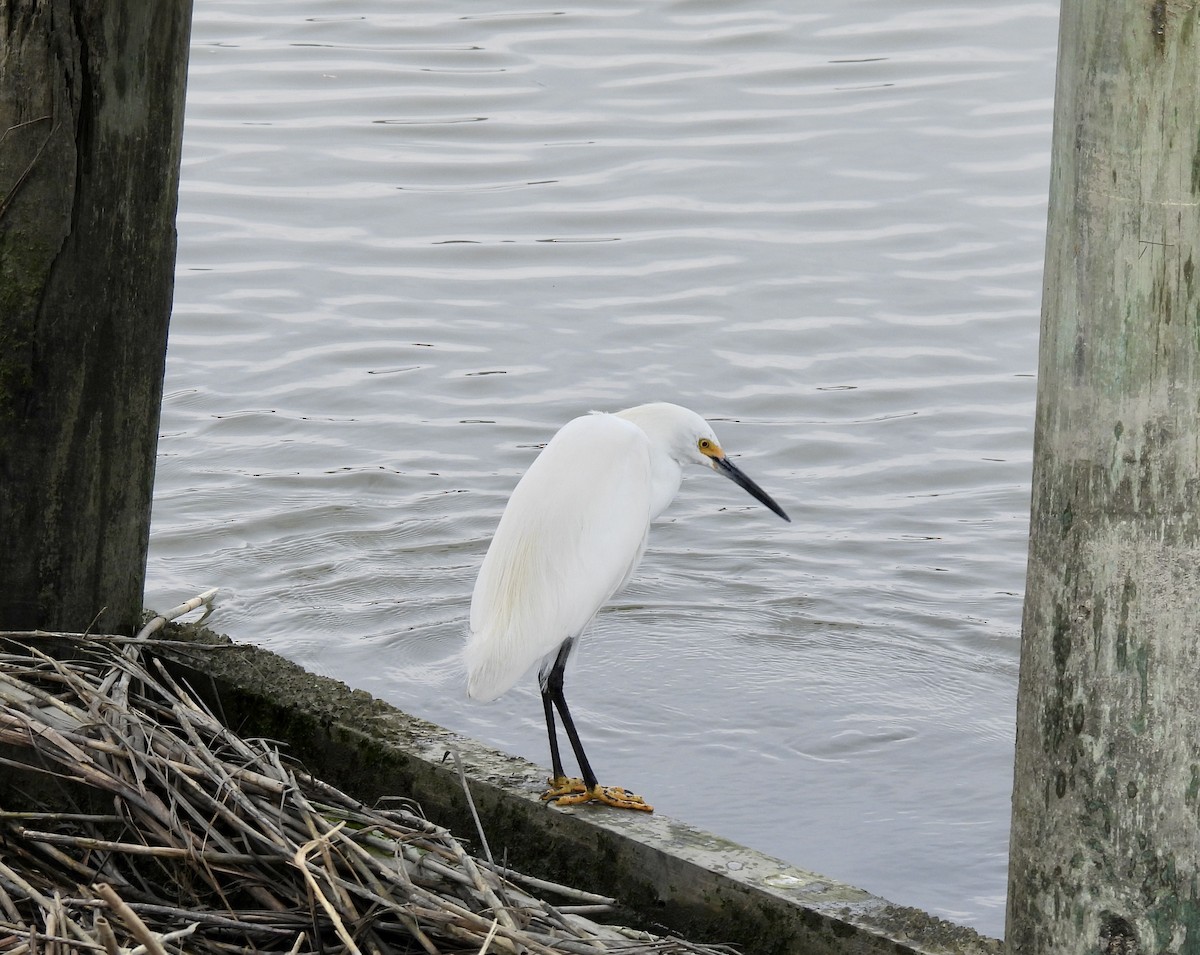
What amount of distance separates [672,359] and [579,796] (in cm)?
505

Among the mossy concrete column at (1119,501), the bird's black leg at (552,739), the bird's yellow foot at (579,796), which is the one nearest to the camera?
the mossy concrete column at (1119,501)

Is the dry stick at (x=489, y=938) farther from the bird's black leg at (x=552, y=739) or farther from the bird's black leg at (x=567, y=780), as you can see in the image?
the bird's black leg at (x=552, y=739)

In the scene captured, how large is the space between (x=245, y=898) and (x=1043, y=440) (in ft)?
5.10

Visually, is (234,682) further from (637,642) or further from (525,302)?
(525,302)

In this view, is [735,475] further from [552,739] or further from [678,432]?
[552,739]

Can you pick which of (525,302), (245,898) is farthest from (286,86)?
(245,898)

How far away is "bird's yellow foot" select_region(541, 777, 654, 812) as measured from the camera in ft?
11.3

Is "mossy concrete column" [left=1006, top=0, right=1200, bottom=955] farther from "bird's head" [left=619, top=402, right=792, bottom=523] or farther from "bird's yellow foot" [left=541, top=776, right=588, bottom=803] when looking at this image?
"bird's head" [left=619, top=402, right=792, bottom=523]

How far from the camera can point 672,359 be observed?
832 centimetres

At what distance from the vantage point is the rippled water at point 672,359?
549cm

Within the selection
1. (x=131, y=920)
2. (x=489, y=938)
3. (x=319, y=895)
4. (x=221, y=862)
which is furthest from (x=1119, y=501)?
(x=221, y=862)

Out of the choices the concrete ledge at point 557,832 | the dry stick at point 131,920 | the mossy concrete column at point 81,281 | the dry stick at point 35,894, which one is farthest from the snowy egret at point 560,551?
the dry stick at point 131,920

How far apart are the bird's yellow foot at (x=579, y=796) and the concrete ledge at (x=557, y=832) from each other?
0.02 meters

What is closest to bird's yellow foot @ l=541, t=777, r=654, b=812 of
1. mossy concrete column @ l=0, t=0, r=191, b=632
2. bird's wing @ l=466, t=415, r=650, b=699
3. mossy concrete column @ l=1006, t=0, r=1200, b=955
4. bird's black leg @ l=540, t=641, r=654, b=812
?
bird's black leg @ l=540, t=641, r=654, b=812
